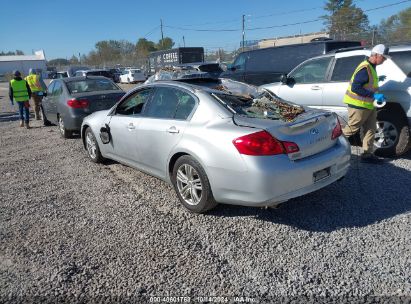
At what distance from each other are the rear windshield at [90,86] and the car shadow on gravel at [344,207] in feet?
19.0

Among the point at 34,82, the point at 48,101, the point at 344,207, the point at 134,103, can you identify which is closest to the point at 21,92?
the point at 34,82

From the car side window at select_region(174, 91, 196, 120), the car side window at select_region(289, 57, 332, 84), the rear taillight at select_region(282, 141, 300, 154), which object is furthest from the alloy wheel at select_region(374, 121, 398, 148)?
the car side window at select_region(174, 91, 196, 120)

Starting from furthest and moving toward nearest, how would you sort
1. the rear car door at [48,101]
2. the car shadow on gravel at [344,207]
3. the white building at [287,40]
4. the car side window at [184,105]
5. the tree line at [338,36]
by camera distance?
the white building at [287,40], the tree line at [338,36], the rear car door at [48,101], the car side window at [184,105], the car shadow on gravel at [344,207]

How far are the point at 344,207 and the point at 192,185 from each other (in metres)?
1.75

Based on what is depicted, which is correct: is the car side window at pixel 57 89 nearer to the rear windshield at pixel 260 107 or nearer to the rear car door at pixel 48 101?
the rear car door at pixel 48 101

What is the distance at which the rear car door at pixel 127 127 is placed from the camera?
482 centimetres

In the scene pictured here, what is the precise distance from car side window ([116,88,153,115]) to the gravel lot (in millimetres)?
1070

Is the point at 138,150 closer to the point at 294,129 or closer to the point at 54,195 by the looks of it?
the point at 54,195

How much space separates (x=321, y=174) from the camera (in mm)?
3666

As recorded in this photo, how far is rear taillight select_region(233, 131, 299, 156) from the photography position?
3.33m

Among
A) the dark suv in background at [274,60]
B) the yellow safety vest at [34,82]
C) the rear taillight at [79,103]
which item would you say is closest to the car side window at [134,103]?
the rear taillight at [79,103]

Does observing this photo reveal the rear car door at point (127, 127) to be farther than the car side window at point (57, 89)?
No

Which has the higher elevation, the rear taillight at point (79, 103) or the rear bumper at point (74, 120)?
the rear taillight at point (79, 103)

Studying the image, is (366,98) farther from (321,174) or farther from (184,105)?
(184,105)
